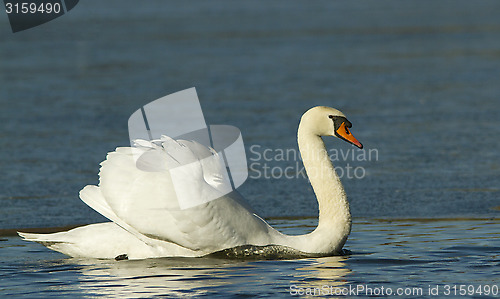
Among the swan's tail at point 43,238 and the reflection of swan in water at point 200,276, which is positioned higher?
the swan's tail at point 43,238

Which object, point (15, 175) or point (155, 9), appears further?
point (155, 9)

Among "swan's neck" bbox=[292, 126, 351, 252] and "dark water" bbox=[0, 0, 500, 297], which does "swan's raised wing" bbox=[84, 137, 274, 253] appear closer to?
"dark water" bbox=[0, 0, 500, 297]

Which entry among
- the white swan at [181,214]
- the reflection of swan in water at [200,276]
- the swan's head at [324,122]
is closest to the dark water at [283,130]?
the reflection of swan in water at [200,276]

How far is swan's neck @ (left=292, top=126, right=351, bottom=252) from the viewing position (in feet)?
24.3

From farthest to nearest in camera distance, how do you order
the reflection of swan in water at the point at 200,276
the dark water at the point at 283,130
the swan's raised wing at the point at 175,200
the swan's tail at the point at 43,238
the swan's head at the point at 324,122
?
the swan's head at the point at 324,122
the swan's tail at the point at 43,238
the swan's raised wing at the point at 175,200
the dark water at the point at 283,130
the reflection of swan in water at the point at 200,276

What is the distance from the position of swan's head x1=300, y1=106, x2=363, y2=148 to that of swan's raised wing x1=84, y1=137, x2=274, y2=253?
0.90m

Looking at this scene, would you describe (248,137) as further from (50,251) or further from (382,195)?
(50,251)

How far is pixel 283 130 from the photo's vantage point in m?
13.0

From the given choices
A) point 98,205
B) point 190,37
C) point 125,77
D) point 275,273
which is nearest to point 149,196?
point 98,205

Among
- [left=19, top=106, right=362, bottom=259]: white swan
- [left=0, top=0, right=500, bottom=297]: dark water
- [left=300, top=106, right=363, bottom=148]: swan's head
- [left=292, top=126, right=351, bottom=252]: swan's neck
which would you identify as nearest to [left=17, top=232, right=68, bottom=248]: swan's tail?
[left=19, top=106, right=362, bottom=259]: white swan

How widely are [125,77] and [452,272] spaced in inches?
498

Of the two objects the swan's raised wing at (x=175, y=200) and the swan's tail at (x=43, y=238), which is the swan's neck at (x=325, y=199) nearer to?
the swan's raised wing at (x=175, y=200)

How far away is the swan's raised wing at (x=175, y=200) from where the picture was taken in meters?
7.07

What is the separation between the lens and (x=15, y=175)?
10.7m
